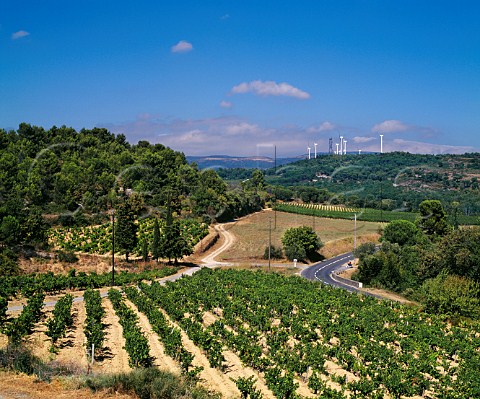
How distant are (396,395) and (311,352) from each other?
228 inches

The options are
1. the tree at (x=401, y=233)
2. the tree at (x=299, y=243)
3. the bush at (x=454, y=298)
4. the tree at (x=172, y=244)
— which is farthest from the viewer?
the tree at (x=401, y=233)

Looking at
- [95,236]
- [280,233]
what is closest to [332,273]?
[280,233]

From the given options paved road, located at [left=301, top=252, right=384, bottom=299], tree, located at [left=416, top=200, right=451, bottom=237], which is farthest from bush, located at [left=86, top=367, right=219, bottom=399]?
tree, located at [left=416, top=200, right=451, bottom=237]

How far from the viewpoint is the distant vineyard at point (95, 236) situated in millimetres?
73875

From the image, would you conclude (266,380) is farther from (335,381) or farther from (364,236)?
(364,236)

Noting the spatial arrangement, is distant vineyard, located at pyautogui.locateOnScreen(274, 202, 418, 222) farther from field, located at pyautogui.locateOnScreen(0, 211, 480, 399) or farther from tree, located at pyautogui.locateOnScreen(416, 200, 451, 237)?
field, located at pyautogui.locateOnScreen(0, 211, 480, 399)

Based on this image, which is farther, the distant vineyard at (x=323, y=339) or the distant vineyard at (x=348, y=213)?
the distant vineyard at (x=348, y=213)

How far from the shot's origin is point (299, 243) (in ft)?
272

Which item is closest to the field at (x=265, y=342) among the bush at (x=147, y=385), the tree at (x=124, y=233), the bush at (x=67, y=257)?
the bush at (x=147, y=385)

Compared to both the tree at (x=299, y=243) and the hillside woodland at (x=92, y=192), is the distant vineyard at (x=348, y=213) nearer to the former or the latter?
the hillside woodland at (x=92, y=192)

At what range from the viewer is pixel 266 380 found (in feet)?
82.7

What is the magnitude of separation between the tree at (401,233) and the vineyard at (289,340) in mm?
42600

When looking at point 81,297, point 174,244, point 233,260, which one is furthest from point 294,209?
point 81,297

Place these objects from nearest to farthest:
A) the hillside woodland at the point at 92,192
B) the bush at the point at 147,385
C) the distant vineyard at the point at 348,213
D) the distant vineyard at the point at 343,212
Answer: the bush at the point at 147,385 → the hillside woodland at the point at 92,192 → the distant vineyard at the point at 348,213 → the distant vineyard at the point at 343,212
